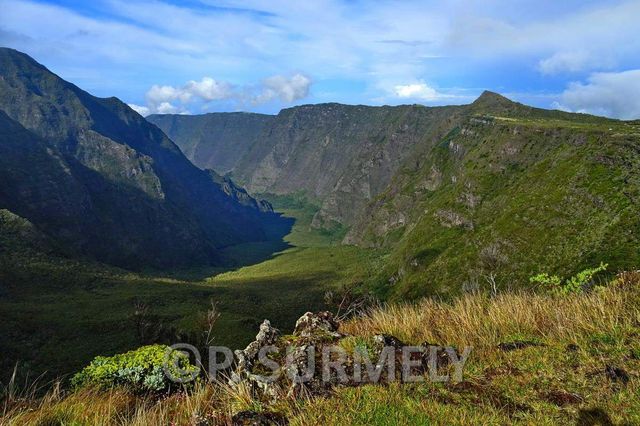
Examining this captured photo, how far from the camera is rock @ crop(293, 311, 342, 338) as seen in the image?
10.4m

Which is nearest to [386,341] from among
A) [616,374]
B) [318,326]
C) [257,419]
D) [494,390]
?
[318,326]

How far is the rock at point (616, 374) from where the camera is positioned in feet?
22.9

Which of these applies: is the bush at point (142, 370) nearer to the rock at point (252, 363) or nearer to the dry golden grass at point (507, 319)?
the rock at point (252, 363)

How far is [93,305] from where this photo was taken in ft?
327

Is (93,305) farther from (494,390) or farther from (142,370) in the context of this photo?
(494,390)

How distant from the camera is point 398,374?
8047mm

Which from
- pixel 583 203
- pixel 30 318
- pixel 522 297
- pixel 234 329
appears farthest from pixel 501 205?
pixel 522 297

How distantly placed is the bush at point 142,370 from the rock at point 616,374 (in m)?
7.92

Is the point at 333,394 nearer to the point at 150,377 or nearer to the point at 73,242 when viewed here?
the point at 150,377

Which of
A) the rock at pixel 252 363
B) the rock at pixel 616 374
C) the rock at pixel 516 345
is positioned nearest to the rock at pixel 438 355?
the rock at pixel 516 345

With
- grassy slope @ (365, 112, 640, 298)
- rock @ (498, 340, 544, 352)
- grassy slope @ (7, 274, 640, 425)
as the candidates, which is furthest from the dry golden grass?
grassy slope @ (365, 112, 640, 298)

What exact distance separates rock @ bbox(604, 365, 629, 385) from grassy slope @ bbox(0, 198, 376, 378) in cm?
5466

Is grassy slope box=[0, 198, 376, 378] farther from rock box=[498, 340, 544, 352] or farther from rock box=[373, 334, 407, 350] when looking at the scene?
rock box=[498, 340, 544, 352]

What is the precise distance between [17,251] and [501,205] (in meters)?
136
